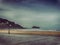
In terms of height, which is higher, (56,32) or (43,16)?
(43,16)

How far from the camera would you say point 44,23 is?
7.34 feet

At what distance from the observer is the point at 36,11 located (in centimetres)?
226

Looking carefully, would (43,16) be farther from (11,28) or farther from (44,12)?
(11,28)

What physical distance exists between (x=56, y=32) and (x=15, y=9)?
0.67 meters

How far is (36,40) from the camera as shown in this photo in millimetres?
2223

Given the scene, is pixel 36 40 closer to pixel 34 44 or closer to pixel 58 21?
pixel 34 44

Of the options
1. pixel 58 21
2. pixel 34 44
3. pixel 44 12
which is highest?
pixel 44 12

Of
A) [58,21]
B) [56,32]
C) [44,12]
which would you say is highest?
[44,12]

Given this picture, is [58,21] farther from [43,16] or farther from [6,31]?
[6,31]

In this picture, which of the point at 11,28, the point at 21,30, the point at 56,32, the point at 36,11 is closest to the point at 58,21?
the point at 56,32

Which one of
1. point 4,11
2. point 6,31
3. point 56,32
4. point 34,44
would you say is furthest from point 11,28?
point 56,32

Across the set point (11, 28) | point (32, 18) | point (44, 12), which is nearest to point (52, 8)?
point (44, 12)

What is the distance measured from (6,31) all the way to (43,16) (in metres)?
0.58

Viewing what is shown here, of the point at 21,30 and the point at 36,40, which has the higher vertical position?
the point at 21,30
